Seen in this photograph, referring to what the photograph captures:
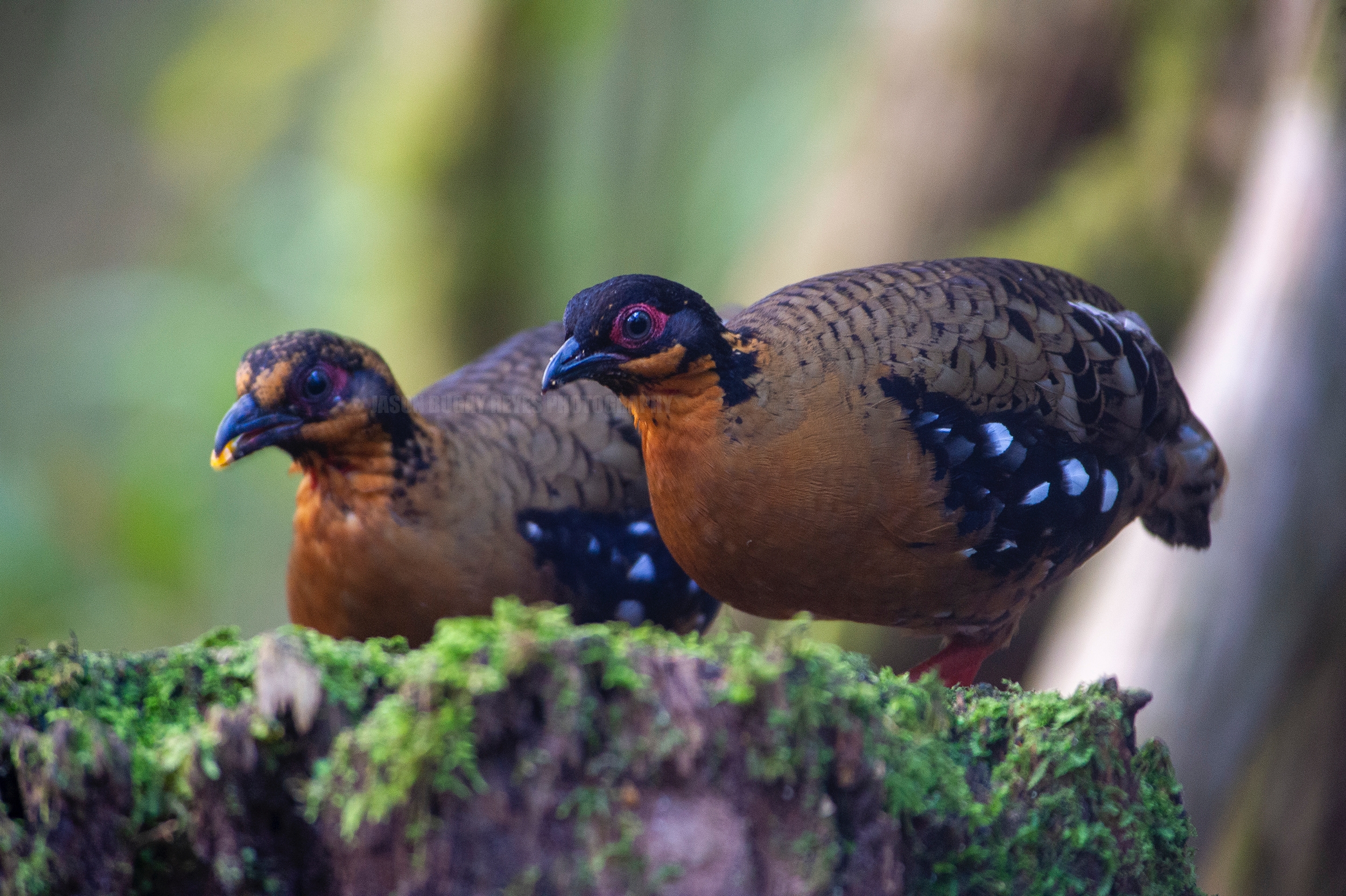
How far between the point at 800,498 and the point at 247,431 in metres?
2.04

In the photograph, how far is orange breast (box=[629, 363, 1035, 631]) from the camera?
3648mm

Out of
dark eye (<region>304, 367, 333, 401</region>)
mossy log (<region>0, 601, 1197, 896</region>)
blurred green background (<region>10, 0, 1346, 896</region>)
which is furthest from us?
blurred green background (<region>10, 0, 1346, 896</region>)

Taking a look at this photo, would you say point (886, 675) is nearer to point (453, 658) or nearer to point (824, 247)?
point (453, 658)

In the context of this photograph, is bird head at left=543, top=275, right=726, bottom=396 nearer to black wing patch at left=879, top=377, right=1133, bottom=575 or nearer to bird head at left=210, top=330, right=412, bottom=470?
black wing patch at left=879, top=377, right=1133, bottom=575

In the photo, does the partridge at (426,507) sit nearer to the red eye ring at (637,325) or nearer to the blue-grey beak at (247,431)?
the blue-grey beak at (247,431)

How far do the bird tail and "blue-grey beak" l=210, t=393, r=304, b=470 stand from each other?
326 cm

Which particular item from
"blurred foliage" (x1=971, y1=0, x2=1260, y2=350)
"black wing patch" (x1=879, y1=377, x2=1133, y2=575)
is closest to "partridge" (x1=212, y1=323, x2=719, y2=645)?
"black wing patch" (x1=879, y1=377, x2=1133, y2=575)

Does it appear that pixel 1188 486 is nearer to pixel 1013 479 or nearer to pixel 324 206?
pixel 1013 479

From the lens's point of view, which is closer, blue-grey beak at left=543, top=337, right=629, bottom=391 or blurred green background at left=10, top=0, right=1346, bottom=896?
blue-grey beak at left=543, top=337, right=629, bottom=391

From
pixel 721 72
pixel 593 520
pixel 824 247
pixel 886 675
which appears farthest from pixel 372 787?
pixel 721 72

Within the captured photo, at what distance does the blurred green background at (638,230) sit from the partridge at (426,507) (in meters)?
1.12

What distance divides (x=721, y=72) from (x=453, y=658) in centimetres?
1317

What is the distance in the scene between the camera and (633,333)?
12.0 feet

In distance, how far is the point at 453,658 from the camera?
2.10 m
